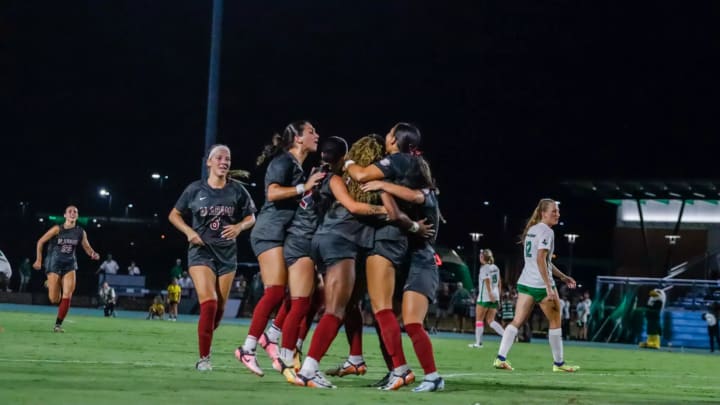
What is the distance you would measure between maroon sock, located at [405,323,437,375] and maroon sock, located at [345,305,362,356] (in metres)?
1.78

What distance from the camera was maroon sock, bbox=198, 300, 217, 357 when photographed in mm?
11125

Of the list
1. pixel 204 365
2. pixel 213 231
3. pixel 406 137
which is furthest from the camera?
pixel 213 231

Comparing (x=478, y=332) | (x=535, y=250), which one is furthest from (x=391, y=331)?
(x=478, y=332)

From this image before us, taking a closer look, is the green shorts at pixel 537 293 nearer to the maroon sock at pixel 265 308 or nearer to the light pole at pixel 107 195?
the maroon sock at pixel 265 308

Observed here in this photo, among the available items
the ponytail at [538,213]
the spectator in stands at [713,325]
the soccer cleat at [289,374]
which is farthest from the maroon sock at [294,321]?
the spectator in stands at [713,325]

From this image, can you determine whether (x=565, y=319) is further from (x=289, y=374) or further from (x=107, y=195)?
(x=107, y=195)

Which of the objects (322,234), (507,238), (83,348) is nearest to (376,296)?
(322,234)

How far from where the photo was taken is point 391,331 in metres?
9.52

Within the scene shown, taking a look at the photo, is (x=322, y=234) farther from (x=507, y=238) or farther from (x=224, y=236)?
(x=507, y=238)

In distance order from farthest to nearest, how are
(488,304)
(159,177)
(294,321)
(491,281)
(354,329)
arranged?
(159,177) < (488,304) < (491,281) < (354,329) < (294,321)

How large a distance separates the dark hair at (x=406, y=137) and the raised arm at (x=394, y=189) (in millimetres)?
384

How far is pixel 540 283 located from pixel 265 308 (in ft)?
18.0

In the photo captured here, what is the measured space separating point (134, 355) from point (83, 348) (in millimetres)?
1321

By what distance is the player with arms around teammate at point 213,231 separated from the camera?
1123cm
